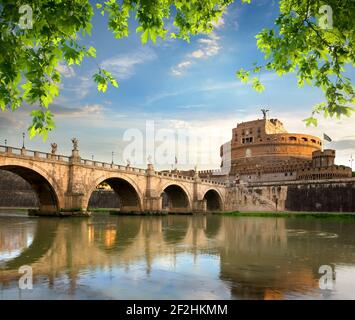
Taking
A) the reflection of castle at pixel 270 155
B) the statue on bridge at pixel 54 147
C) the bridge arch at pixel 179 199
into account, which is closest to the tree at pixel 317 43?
the statue on bridge at pixel 54 147

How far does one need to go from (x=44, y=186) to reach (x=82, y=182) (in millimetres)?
3646

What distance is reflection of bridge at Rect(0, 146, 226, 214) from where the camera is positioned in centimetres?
3177

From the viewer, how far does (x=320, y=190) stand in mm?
52750

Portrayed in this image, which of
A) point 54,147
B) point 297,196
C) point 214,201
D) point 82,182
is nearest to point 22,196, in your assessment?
point 214,201

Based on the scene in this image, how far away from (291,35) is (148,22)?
8.36ft

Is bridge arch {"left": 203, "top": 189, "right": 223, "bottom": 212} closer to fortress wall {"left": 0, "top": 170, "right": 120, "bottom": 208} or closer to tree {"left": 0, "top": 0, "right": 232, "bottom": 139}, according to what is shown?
fortress wall {"left": 0, "top": 170, "right": 120, "bottom": 208}

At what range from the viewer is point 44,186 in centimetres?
3388

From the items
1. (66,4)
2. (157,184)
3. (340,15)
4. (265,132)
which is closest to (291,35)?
(340,15)

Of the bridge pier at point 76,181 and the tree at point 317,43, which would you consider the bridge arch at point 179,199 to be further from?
the tree at point 317,43

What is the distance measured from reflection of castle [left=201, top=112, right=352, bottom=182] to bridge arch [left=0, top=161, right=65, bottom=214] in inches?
1546

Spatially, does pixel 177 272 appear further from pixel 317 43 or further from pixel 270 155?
pixel 270 155

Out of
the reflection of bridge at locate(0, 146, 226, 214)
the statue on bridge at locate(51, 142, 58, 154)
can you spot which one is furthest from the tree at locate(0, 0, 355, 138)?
the statue on bridge at locate(51, 142, 58, 154)

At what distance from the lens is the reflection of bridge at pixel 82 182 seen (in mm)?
31766

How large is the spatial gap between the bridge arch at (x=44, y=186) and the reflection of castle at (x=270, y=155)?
3927 centimetres
